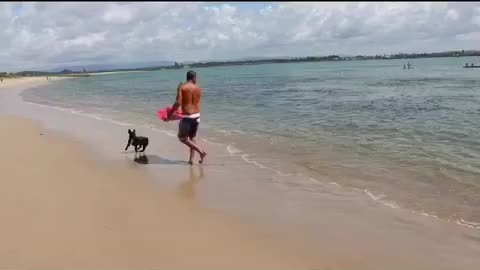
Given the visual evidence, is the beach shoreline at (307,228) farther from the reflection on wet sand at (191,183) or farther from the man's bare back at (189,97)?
the man's bare back at (189,97)

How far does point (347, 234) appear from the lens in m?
5.89

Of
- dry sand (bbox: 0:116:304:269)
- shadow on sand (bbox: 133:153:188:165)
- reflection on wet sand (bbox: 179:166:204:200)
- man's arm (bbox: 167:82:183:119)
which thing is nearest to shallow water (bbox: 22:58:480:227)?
reflection on wet sand (bbox: 179:166:204:200)

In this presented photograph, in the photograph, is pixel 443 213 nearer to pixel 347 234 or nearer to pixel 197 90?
pixel 347 234

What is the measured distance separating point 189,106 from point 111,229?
4.32 meters

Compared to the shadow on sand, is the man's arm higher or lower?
higher

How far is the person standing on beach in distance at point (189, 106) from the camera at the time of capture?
31.0ft

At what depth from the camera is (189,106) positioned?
381 inches

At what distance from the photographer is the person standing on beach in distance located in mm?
9453

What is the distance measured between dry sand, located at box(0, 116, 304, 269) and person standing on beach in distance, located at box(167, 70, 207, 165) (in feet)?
4.79

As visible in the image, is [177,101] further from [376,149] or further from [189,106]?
[376,149]

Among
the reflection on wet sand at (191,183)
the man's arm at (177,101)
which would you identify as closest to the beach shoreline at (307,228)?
the reflection on wet sand at (191,183)

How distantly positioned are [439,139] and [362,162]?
425 cm

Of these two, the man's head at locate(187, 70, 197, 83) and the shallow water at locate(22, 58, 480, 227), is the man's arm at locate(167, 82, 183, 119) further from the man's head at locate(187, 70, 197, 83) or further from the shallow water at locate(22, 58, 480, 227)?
the shallow water at locate(22, 58, 480, 227)

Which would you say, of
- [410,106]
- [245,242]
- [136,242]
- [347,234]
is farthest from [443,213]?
[410,106]
